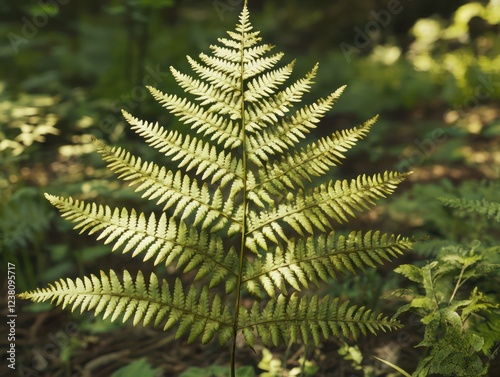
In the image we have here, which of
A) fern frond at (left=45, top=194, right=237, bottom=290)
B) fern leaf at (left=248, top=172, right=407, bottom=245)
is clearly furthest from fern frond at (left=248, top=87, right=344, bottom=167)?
fern frond at (left=45, top=194, right=237, bottom=290)

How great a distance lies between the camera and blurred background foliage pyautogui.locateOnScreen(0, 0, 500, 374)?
339cm

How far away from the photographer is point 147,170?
5.46ft

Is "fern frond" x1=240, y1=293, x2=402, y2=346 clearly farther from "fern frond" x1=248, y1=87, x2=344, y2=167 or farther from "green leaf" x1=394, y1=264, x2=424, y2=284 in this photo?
"fern frond" x1=248, y1=87, x2=344, y2=167

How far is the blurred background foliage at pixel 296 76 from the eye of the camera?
3.39 metres

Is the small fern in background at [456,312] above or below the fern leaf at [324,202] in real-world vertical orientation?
below

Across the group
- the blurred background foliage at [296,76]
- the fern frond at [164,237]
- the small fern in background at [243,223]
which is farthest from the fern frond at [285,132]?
the blurred background foliage at [296,76]

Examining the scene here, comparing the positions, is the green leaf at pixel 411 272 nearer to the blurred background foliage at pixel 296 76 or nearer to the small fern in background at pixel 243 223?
the small fern in background at pixel 243 223

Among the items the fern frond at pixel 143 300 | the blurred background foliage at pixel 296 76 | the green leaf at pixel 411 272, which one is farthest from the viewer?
the blurred background foliage at pixel 296 76

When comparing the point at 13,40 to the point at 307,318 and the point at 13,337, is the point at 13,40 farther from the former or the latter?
the point at 307,318

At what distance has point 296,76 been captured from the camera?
245 inches

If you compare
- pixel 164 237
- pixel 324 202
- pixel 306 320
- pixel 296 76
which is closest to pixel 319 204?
pixel 324 202

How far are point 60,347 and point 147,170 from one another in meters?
1.67

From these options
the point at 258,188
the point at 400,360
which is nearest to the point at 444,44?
the point at 400,360

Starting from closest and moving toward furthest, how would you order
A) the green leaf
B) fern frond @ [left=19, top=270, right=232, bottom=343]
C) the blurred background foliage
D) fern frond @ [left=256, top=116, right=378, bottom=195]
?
1. fern frond @ [left=19, top=270, right=232, bottom=343]
2. fern frond @ [left=256, top=116, right=378, bottom=195]
3. the green leaf
4. the blurred background foliage
